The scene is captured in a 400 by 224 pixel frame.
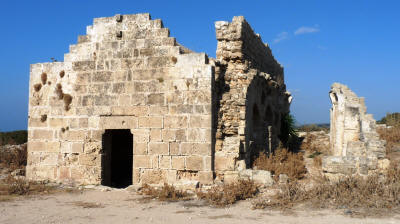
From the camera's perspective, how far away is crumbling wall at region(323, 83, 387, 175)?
23.2 feet

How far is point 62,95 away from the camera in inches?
358

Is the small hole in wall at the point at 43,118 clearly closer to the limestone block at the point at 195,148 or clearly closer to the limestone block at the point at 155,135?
the limestone block at the point at 155,135

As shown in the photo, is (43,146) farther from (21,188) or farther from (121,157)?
(121,157)

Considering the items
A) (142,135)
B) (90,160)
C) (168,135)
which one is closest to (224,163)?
(168,135)

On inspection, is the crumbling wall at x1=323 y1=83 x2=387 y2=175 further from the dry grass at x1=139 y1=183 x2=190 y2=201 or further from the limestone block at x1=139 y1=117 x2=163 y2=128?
the limestone block at x1=139 y1=117 x2=163 y2=128

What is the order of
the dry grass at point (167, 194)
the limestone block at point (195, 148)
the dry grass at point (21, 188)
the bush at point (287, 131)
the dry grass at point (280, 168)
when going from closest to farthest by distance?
1. the dry grass at point (167, 194)
2. the dry grass at point (21, 188)
3. the limestone block at point (195, 148)
4. the dry grass at point (280, 168)
5. the bush at point (287, 131)

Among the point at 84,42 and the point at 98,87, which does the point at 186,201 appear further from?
the point at 84,42

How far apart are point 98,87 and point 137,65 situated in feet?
3.91

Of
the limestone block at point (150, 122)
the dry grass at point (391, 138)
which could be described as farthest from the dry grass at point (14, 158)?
the dry grass at point (391, 138)

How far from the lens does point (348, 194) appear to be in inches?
241

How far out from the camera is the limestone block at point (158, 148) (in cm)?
815

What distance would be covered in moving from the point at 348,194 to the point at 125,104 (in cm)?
533

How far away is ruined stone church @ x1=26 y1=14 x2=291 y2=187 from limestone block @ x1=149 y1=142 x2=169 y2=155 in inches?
0.9

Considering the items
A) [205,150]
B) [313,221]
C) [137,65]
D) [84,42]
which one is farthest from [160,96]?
[313,221]
